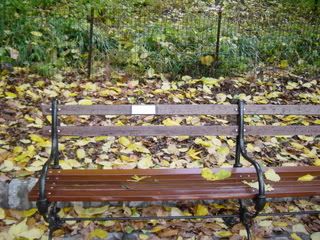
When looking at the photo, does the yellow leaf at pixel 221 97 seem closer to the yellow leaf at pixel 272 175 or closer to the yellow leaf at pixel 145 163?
the yellow leaf at pixel 145 163

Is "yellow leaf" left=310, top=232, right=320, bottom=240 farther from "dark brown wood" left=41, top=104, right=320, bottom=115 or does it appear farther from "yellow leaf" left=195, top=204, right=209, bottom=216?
"dark brown wood" left=41, top=104, right=320, bottom=115

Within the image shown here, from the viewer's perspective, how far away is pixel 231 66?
5.85 meters

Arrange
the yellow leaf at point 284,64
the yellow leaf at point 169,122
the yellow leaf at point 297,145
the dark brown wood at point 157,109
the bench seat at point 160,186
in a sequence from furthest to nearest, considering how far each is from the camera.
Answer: the yellow leaf at point 284,64 < the yellow leaf at point 169,122 < the yellow leaf at point 297,145 < the dark brown wood at point 157,109 < the bench seat at point 160,186

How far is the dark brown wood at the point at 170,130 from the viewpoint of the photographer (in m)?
2.95

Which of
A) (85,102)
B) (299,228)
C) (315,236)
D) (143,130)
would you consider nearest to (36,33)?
(85,102)

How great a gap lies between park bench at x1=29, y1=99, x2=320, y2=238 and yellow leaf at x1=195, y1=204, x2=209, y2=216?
0.21 meters

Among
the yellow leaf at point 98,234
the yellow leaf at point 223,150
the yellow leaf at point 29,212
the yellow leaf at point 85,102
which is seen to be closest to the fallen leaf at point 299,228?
the yellow leaf at point 223,150

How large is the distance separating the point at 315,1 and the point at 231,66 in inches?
187

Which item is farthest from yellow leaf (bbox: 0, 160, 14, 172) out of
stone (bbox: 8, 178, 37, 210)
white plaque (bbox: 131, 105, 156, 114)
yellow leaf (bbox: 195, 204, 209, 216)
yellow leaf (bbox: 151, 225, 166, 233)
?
yellow leaf (bbox: 195, 204, 209, 216)

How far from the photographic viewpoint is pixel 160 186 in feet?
8.81

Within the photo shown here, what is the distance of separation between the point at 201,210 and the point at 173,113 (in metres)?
0.78

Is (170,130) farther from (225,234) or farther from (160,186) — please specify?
(225,234)

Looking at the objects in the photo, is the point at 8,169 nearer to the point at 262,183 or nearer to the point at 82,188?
the point at 82,188

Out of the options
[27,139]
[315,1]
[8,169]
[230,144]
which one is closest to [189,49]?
[230,144]
